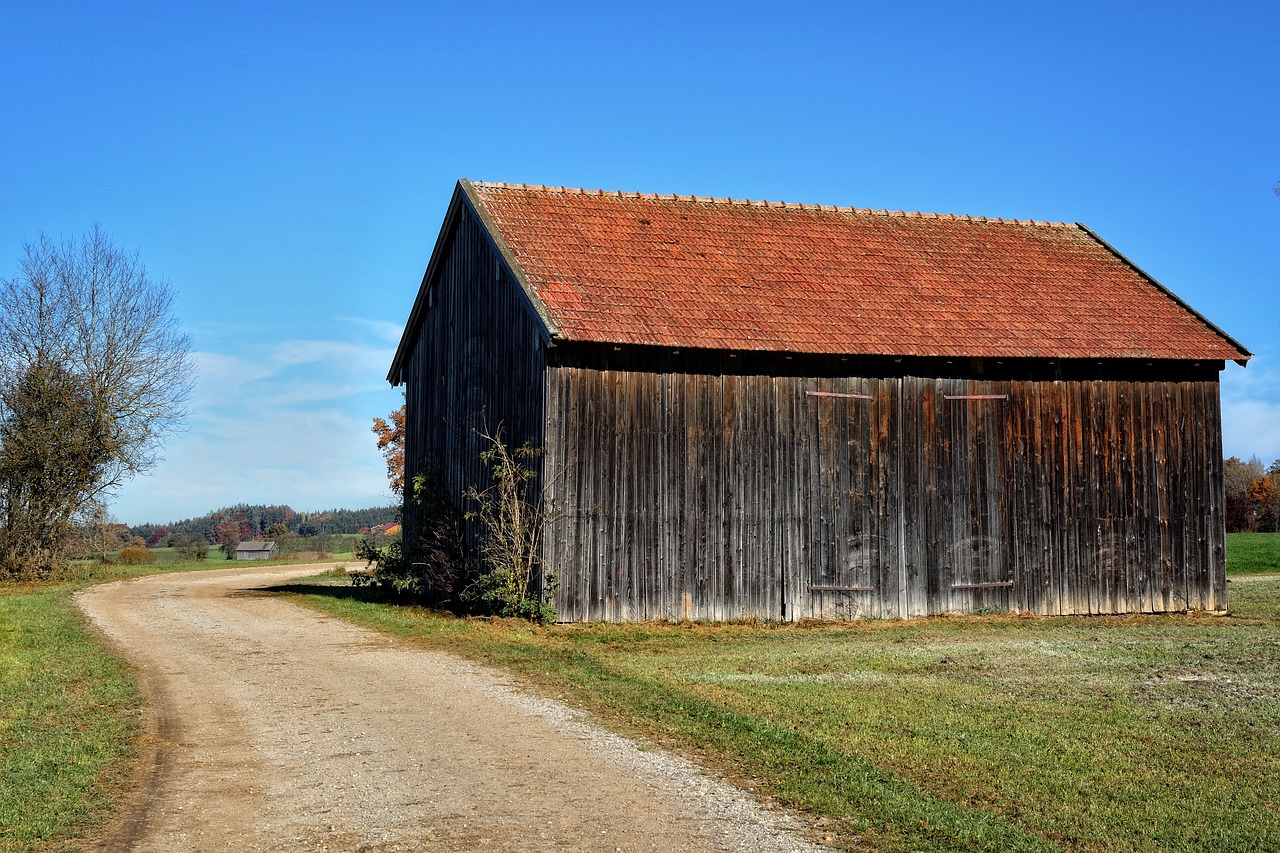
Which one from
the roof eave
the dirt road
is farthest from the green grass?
the dirt road

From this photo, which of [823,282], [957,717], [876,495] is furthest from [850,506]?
[957,717]

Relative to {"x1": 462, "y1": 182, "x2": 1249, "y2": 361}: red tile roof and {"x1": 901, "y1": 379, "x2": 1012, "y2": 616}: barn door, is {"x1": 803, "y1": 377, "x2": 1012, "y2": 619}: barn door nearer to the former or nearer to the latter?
{"x1": 901, "y1": 379, "x2": 1012, "y2": 616}: barn door

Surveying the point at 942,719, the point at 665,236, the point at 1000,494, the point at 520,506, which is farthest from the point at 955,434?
the point at 942,719

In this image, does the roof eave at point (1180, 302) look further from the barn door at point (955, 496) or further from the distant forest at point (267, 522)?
the distant forest at point (267, 522)

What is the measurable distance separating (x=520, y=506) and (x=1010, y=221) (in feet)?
45.8

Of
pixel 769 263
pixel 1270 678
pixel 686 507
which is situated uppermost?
pixel 769 263

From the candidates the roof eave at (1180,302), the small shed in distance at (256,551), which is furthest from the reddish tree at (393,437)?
the roof eave at (1180,302)

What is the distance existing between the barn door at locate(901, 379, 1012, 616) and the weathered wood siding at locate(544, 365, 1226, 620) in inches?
1.3

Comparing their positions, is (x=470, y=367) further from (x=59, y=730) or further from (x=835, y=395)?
(x=59, y=730)

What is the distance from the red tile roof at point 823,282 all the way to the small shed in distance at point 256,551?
4109 centimetres

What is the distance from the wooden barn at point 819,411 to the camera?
19.2m

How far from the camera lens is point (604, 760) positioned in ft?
28.8

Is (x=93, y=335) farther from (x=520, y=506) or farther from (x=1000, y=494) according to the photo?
(x=1000, y=494)

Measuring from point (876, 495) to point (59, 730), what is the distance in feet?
46.0
